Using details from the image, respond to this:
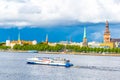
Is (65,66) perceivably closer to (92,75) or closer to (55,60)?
(55,60)

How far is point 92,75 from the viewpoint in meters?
61.1

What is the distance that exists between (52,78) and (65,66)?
78.4 feet

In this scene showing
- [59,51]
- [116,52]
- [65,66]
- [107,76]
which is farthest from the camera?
[59,51]

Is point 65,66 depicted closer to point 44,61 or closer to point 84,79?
point 44,61

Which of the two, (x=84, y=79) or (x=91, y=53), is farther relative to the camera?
(x=91, y=53)

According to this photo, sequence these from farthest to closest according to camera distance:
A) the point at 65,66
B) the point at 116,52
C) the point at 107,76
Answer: the point at 116,52 < the point at 65,66 < the point at 107,76

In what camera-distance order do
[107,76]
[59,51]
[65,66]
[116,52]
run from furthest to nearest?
[59,51], [116,52], [65,66], [107,76]

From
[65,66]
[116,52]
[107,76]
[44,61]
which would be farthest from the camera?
[116,52]

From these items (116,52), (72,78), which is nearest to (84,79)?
(72,78)

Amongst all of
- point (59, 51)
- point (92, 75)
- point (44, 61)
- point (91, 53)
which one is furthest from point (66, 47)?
point (92, 75)

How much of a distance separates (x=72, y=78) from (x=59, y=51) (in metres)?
138

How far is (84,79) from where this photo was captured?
56.4m

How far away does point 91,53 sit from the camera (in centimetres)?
18425

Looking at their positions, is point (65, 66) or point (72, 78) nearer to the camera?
point (72, 78)
